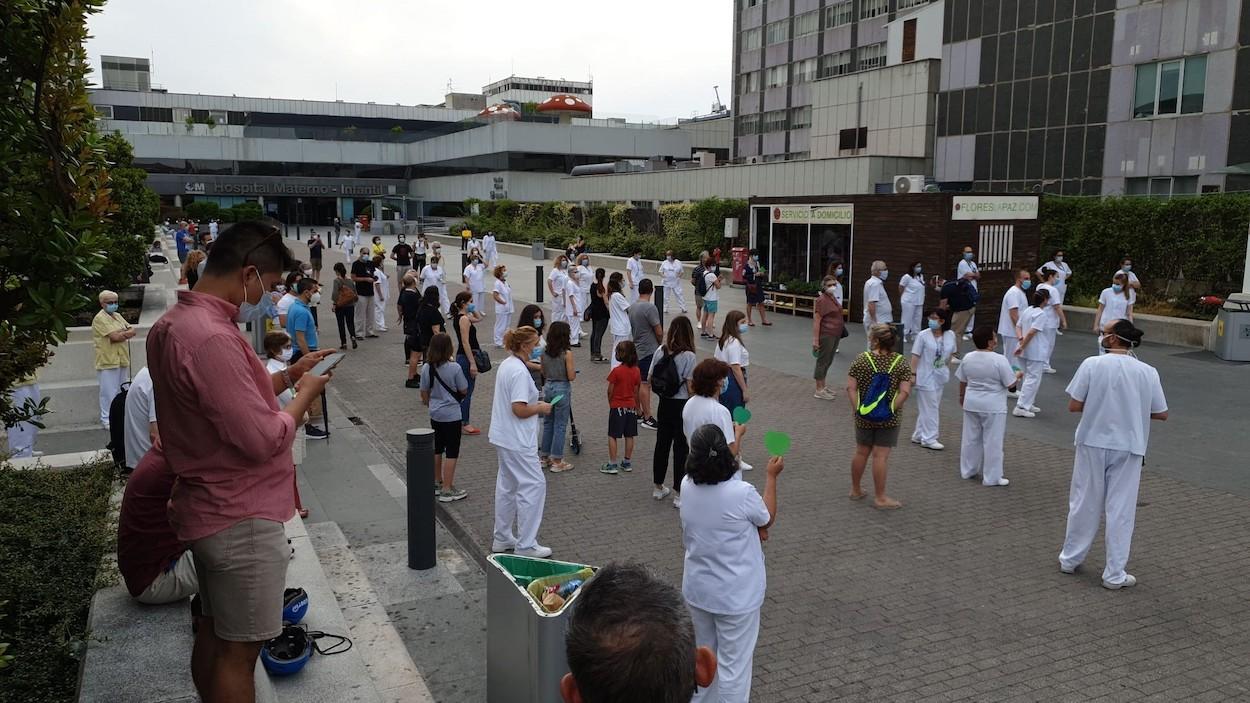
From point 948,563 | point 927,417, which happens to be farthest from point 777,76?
point 948,563

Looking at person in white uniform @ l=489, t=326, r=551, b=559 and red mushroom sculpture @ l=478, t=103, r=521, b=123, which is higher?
red mushroom sculpture @ l=478, t=103, r=521, b=123

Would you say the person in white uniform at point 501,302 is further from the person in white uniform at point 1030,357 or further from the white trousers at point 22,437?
the person in white uniform at point 1030,357

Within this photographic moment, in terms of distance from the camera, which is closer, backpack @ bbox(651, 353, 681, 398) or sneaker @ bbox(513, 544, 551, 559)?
sneaker @ bbox(513, 544, 551, 559)

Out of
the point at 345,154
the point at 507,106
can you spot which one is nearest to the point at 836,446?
the point at 507,106

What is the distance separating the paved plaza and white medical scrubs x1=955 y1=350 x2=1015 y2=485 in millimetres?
348

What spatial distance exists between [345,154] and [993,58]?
54.3m

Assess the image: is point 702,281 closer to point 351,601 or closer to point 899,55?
point 351,601

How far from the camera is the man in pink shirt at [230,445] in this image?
10.0ft

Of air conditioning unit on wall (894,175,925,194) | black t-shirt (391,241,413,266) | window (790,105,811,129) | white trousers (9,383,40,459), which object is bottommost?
white trousers (9,383,40,459)

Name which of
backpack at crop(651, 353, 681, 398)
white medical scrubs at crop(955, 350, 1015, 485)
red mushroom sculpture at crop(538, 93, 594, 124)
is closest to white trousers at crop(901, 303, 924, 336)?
white medical scrubs at crop(955, 350, 1015, 485)

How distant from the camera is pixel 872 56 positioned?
2534 inches

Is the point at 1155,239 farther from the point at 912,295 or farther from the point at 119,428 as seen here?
the point at 119,428

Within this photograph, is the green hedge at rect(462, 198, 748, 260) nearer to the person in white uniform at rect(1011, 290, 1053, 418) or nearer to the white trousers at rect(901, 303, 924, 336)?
the white trousers at rect(901, 303, 924, 336)

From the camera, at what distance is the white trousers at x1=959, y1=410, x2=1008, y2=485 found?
9414mm
